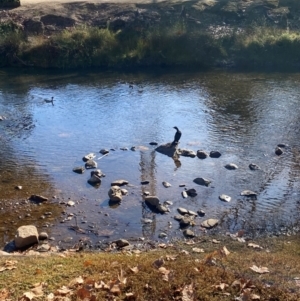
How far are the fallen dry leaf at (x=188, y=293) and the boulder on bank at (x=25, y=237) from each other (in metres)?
4.45

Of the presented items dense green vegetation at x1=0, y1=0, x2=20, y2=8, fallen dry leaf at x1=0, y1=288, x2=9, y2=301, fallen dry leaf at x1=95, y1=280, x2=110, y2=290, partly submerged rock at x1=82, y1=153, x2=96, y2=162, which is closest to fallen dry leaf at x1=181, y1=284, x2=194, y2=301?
fallen dry leaf at x1=95, y1=280, x2=110, y2=290

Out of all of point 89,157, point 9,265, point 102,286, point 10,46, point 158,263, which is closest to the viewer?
point 102,286

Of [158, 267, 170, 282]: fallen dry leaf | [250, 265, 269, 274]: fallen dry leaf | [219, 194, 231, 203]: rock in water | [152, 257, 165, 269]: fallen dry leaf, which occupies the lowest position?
[219, 194, 231, 203]: rock in water

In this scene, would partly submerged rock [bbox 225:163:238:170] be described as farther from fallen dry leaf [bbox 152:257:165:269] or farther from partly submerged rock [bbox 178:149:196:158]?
fallen dry leaf [bbox 152:257:165:269]

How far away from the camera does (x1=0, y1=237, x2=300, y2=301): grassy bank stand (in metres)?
A: 6.51

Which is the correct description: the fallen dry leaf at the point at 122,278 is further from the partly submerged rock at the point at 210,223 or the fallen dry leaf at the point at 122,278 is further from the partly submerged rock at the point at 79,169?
the partly submerged rock at the point at 79,169

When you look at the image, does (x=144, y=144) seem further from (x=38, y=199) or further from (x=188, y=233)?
(x=188, y=233)

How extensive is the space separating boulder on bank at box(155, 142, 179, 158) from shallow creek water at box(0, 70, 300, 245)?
32 centimetres

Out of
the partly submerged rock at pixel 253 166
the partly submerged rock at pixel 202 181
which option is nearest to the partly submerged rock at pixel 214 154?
the partly submerged rock at pixel 253 166

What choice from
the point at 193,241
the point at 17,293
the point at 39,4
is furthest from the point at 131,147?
the point at 39,4

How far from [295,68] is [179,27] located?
6.67 m

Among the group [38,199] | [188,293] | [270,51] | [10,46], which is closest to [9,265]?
[188,293]

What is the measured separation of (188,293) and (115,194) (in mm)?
5839

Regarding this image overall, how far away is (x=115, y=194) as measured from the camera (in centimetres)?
1219
